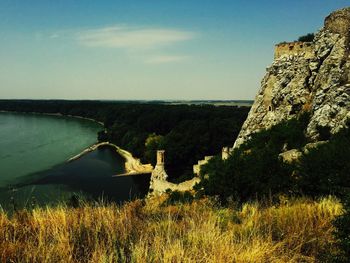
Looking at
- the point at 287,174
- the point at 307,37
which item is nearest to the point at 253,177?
the point at 287,174

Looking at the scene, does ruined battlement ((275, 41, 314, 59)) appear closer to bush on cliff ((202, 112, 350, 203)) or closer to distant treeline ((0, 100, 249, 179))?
bush on cliff ((202, 112, 350, 203))

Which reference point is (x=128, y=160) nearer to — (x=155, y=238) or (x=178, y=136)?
(x=178, y=136)

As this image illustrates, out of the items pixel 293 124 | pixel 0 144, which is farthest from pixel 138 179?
pixel 0 144

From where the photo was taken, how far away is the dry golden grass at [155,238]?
3.21 meters

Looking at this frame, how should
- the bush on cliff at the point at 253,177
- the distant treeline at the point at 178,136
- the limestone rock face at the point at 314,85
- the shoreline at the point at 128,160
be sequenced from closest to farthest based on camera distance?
1. the bush on cliff at the point at 253,177
2. the limestone rock face at the point at 314,85
3. the shoreline at the point at 128,160
4. the distant treeline at the point at 178,136

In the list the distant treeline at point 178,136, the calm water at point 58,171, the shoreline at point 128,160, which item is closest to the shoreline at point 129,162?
the shoreline at point 128,160

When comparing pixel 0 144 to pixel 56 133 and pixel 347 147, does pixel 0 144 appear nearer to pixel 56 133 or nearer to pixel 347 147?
pixel 56 133

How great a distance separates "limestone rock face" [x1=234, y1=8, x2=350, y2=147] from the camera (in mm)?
21156

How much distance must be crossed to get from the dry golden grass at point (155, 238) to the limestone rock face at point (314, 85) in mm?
17429

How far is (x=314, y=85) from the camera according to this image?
81.8 ft

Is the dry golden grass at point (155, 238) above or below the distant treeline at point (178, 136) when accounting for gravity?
above

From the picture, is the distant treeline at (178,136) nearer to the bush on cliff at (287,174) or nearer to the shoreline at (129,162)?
the shoreline at (129,162)

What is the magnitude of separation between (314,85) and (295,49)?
533cm

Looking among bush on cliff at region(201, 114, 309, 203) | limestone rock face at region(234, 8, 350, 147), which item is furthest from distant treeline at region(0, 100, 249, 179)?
bush on cliff at region(201, 114, 309, 203)
